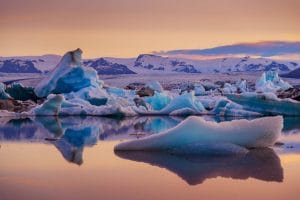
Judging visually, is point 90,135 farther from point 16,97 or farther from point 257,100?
point 16,97

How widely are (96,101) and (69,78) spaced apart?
2.64 feet

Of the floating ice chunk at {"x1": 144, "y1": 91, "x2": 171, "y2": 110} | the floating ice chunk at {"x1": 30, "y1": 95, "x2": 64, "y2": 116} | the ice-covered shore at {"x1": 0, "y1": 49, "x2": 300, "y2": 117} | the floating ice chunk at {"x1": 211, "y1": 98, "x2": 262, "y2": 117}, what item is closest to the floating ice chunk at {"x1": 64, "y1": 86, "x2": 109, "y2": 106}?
the ice-covered shore at {"x1": 0, "y1": 49, "x2": 300, "y2": 117}

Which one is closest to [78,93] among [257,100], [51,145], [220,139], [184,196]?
[257,100]

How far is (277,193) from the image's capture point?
3281mm

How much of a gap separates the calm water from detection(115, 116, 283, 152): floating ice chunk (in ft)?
0.51

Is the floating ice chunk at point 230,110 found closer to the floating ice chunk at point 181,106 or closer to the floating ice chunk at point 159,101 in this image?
the floating ice chunk at point 181,106

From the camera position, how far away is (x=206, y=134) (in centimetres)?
491

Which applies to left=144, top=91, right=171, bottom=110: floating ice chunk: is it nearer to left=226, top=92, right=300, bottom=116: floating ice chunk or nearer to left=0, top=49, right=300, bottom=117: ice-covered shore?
left=0, top=49, right=300, bottom=117: ice-covered shore

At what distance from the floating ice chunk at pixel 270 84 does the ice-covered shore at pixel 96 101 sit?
253 centimetres

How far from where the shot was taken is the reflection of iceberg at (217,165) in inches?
153

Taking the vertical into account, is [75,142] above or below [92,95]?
below

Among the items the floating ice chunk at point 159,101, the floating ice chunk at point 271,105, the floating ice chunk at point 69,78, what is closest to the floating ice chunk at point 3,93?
the floating ice chunk at point 69,78

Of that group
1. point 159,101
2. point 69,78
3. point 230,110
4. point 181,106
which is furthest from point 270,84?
point 69,78

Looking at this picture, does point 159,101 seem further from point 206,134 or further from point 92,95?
point 206,134
